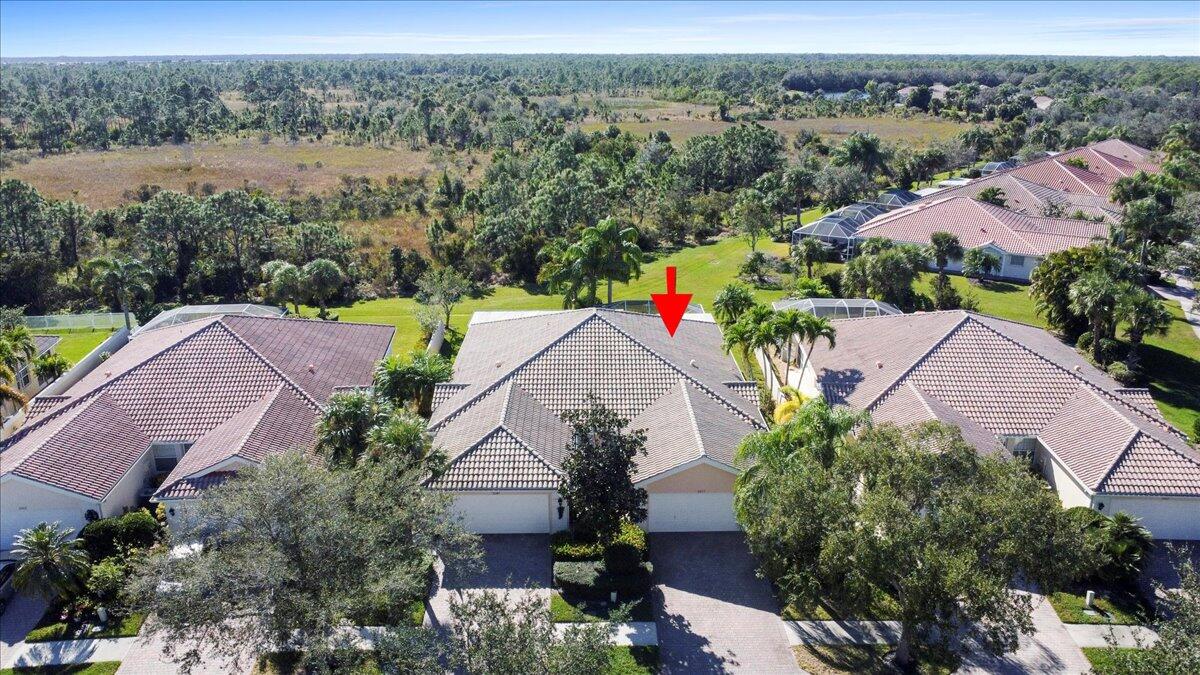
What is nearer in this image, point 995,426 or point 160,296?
point 995,426

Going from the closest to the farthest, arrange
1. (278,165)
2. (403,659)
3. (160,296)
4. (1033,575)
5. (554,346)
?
(403,659) < (1033,575) < (554,346) < (160,296) < (278,165)

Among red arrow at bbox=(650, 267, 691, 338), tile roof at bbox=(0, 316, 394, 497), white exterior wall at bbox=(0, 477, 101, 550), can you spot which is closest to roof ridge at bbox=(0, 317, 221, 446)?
tile roof at bbox=(0, 316, 394, 497)

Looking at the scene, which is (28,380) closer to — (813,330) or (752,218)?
(813,330)

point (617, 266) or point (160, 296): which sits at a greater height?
point (617, 266)

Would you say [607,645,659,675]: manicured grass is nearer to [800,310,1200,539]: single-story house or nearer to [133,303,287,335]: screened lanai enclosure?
[800,310,1200,539]: single-story house

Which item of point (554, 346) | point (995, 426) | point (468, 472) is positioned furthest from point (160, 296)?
point (995, 426)

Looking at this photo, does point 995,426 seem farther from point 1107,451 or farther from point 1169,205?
point 1169,205

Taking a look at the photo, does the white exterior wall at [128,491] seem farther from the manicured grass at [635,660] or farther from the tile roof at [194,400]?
the manicured grass at [635,660]
